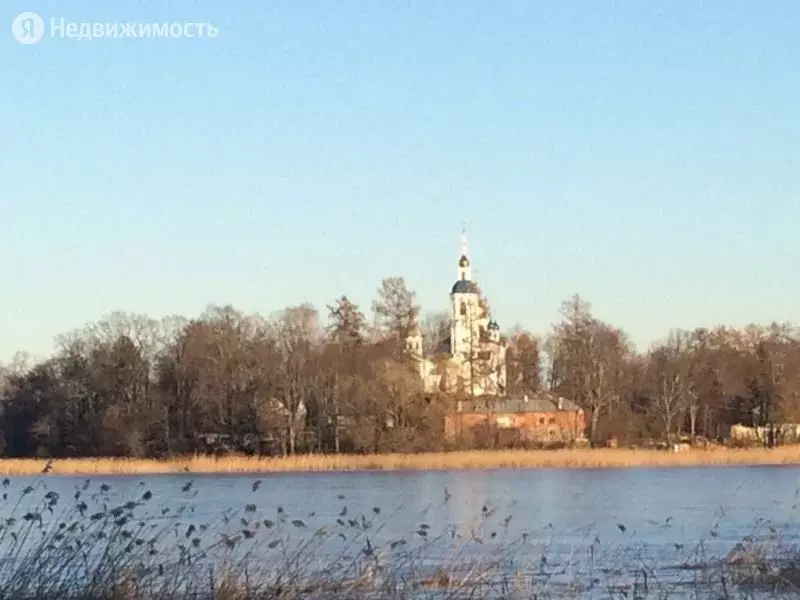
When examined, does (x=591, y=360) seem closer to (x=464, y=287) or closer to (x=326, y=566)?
(x=464, y=287)

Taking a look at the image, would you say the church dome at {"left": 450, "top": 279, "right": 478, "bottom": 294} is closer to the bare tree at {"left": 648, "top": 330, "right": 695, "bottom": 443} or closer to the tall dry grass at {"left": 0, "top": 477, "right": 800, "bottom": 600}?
the bare tree at {"left": 648, "top": 330, "right": 695, "bottom": 443}

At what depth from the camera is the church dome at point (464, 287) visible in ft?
294

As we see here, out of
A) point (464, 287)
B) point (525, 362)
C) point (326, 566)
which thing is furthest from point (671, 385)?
point (326, 566)

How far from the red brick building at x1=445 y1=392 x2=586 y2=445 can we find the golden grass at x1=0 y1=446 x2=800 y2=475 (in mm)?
6254

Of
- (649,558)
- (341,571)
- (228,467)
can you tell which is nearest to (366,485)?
(228,467)

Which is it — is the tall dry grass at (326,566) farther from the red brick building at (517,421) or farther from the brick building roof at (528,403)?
the brick building roof at (528,403)

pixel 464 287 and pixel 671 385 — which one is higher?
pixel 464 287

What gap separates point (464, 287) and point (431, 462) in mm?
43294

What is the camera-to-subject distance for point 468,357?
64.9 m

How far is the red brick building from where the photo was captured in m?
57.5

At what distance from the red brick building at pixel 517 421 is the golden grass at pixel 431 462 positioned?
625cm

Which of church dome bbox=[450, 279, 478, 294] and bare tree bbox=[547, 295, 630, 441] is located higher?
church dome bbox=[450, 279, 478, 294]

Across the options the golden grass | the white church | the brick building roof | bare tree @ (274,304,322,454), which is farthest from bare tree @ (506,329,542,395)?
the golden grass

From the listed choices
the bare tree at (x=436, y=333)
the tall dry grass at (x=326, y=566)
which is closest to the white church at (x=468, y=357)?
the bare tree at (x=436, y=333)
